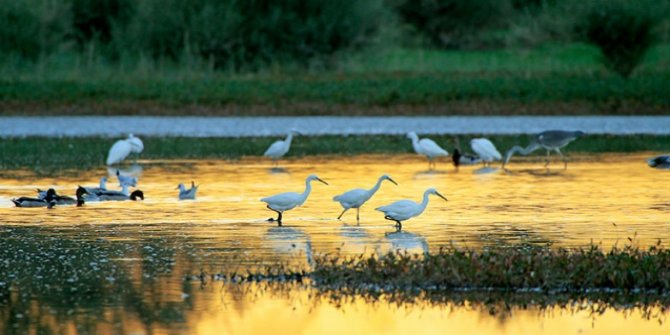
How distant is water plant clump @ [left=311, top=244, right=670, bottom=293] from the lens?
12.2m

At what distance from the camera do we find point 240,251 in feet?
48.2

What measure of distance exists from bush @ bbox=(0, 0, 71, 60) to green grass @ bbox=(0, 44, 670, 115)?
262 centimetres

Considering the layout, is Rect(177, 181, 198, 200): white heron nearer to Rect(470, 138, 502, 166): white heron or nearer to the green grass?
Rect(470, 138, 502, 166): white heron

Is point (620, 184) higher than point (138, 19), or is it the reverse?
point (138, 19)

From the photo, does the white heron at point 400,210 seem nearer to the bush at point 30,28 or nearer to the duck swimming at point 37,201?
the duck swimming at point 37,201

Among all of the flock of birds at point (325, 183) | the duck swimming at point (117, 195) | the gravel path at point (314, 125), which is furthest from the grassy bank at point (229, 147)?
the duck swimming at point (117, 195)

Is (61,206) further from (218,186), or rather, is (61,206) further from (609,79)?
(609,79)

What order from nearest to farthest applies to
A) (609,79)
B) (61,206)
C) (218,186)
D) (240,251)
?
(240,251) < (61,206) < (218,186) < (609,79)

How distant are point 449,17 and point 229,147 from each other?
125 feet

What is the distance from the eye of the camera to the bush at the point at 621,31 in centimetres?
4472

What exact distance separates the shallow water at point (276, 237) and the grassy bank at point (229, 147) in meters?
1.88

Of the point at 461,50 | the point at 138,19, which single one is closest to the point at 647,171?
the point at 138,19

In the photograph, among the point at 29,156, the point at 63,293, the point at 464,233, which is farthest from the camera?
the point at 29,156

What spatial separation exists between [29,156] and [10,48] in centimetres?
2031
